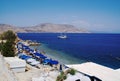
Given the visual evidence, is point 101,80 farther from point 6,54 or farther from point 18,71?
point 6,54

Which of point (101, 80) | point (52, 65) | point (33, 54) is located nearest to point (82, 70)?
point (101, 80)

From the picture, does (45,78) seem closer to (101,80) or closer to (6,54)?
(101,80)

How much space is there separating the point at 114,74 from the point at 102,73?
3.25ft

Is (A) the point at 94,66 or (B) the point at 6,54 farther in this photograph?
(B) the point at 6,54

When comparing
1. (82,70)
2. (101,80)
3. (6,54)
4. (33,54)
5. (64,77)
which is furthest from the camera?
(33,54)

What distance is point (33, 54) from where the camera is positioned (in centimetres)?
3859

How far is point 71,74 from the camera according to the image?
51.6 ft

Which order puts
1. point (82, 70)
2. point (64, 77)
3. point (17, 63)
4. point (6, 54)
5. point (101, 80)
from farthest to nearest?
point (6, 54)
point (17, 63)
point (82, 70)
point (64, 77)
point (101, 80)

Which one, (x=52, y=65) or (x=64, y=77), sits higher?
(x=64, y=77)

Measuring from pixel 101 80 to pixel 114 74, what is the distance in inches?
61.6

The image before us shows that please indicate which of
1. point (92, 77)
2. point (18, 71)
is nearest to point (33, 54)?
point (18, 71)

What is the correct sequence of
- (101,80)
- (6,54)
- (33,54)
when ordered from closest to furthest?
(101,80), (6,54), (33,54)

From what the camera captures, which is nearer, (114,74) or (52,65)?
(114,74)

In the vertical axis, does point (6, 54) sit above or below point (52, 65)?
above
